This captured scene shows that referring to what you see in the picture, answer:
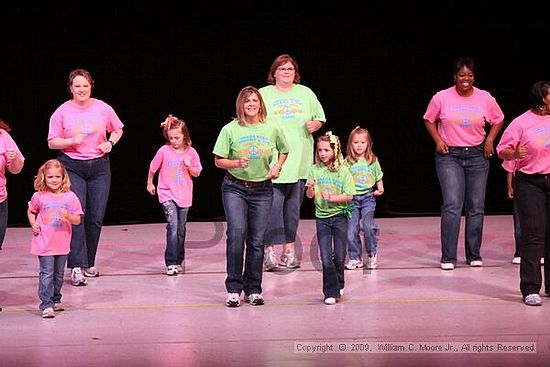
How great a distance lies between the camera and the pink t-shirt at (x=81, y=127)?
343 inches

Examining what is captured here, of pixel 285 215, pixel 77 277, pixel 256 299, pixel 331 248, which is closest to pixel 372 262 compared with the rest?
pixel 285 215

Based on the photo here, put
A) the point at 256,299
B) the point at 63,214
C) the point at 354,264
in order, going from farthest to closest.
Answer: the point at 354,264 < the point at 256,299 < the point at 63,214

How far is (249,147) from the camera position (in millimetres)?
7707

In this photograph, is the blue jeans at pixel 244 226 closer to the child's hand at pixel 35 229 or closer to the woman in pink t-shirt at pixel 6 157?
the child's hand at pixel 35 229

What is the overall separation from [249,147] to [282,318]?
118cm

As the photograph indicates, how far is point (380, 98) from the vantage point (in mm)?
12641

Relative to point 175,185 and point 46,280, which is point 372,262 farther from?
point 46,280

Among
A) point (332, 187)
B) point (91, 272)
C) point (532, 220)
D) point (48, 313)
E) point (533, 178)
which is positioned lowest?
point (91, 272)

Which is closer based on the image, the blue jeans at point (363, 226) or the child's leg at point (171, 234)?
the child's leg at point (171, 234)

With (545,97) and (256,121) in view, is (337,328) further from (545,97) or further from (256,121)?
(545,97)

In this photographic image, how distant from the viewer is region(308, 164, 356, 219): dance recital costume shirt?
25.9 feet

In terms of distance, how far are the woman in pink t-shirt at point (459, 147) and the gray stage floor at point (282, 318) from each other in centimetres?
44

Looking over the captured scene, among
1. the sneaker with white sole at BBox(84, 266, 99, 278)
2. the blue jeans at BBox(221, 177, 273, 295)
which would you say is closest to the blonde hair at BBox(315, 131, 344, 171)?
the blue jeans at BBox(221, 177, 273, 295)

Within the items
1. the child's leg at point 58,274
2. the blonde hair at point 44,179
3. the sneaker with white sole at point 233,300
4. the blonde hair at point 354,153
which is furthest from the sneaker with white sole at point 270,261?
the blonde hair at point 44,179
